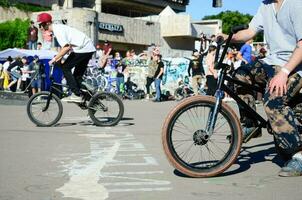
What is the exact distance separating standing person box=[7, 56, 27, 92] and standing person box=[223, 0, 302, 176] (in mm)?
18724

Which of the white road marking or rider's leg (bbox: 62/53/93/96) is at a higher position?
rider's leg (bbox: 62/53/93/96)

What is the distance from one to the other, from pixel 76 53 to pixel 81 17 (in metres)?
28.8

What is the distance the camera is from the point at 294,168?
15.8 feet

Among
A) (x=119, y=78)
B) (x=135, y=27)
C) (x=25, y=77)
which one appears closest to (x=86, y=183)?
(x=119, y=78)

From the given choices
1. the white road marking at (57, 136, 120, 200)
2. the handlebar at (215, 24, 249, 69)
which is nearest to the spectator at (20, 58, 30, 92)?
the white road marking at (57, 136, 120, 200)

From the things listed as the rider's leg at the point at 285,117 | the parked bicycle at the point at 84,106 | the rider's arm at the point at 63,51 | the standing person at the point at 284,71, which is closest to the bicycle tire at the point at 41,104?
the parked bicycle at the point at 84,106

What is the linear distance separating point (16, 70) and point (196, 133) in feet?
62.8

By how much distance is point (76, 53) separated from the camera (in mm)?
9125

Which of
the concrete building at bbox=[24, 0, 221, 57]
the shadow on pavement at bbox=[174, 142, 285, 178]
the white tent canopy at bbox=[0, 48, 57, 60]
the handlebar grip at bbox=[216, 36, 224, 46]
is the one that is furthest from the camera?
the concrete building at bbox=[24, 0, 221, 57]

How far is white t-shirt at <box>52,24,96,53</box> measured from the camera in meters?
8.97

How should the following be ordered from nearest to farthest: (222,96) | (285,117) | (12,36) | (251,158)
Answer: (285,117)
(222,96)
(251,158)
(12,36)

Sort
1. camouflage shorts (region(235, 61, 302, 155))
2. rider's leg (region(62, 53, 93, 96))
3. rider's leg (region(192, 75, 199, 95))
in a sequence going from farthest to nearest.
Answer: rider's leg (region(192, 75, 199, 95)) < rider's leg (region(62, 53, 93, 96)) < camouflage shorts (region(235, 61, 302, 155))

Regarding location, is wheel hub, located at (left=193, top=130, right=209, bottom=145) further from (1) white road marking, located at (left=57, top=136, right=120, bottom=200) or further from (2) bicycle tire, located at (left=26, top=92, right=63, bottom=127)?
(2) bicycle tire, located at (left=26, top=92, right=63, bottom=127)

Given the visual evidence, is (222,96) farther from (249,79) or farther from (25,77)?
(25,77)
